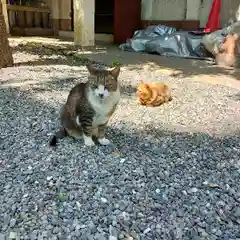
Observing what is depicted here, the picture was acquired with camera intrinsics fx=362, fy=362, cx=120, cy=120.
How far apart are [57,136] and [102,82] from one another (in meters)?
0.84

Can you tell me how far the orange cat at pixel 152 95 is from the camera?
4770 mm

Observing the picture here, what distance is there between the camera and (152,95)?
15.7 ft

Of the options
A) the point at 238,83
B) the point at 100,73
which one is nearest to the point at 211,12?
the point at 238,83

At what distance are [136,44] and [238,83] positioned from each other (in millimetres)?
4452

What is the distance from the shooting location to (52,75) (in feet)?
20.9

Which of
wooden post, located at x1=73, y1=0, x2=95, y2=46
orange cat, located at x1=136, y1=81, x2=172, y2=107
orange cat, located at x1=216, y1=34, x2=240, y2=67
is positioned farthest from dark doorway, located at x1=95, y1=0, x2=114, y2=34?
orange cat, located at x1=136, y1=81, x2=172, y2=107

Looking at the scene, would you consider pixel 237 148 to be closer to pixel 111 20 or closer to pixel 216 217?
pixel 216 217

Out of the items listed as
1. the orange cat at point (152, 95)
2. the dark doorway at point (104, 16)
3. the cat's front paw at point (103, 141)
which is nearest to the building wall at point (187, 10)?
the dark doorway at point (104, 16)

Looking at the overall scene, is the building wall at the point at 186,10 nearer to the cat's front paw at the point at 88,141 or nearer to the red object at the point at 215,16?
the red object at the point at 215,16

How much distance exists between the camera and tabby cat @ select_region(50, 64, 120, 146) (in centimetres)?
296

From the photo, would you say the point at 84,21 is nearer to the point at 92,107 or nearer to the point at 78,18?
the point at 78,18

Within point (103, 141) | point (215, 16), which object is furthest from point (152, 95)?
point (215, 16)

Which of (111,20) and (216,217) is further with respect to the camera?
(111,20)

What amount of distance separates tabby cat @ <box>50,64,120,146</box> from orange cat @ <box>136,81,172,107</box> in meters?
1.42
